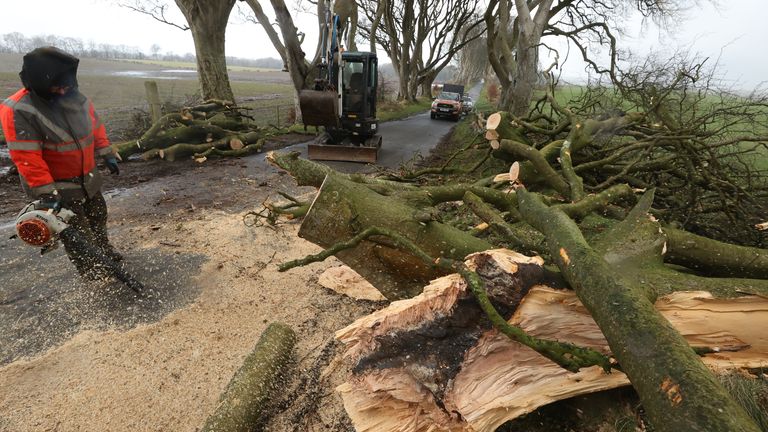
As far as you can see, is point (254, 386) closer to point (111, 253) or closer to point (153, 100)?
point (111, 253)

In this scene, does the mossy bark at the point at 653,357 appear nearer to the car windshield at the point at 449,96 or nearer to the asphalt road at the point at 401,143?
the asphalt road at the point at 401,143

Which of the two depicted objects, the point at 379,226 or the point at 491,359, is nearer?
the point at 491,359

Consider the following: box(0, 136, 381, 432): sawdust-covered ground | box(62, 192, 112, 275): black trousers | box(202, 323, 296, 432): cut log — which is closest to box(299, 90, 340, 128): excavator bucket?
box(0, 136, 381, 432): sawdust-covered ground

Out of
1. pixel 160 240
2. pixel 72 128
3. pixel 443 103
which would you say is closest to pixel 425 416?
pixel 72 128

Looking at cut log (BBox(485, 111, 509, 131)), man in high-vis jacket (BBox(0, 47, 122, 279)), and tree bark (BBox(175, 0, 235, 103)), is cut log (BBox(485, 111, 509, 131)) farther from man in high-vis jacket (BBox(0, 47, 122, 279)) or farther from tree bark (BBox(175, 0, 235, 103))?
tree bark (BBox(175, 0, 235, 103))

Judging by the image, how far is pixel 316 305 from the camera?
3521 millimetres

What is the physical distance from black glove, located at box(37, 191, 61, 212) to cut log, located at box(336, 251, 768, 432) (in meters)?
2.95

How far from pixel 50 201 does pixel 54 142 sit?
0.53 metres

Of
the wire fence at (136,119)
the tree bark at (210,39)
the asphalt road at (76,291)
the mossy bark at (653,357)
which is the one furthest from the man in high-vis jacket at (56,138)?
the tree bark at (210,39)

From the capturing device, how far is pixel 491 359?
6.68 ft

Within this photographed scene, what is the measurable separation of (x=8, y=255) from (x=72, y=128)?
2.05 meters

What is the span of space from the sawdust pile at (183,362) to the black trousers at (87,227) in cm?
87

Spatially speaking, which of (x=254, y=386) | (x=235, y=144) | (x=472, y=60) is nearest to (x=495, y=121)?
(x=254, y=386)

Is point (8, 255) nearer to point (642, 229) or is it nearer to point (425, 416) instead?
point (425, 416)
